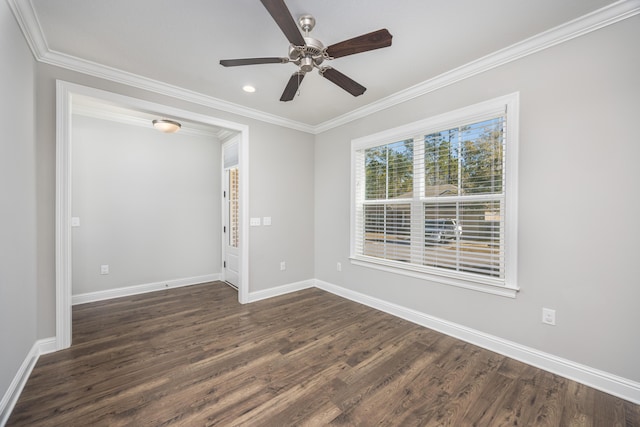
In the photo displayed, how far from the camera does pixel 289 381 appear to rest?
1959 mm

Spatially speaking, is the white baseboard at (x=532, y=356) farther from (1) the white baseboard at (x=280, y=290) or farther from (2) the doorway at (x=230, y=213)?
(2) the doorway at (x=230, y=213)

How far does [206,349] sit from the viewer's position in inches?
94.7

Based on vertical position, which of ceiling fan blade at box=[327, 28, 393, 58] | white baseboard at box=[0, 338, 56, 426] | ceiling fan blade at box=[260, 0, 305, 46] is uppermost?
ceiling fan blade at box=[327, 28, 393, 58]

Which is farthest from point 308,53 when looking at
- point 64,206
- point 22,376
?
point 22,376

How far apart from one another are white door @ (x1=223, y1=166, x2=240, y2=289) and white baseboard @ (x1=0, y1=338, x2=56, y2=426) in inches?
89.8

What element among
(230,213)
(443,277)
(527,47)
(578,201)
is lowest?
(443,277)

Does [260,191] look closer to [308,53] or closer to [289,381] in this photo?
Answer: [308,53]

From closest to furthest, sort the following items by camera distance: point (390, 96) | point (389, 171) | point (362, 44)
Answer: point (362, 44) < point (390, 96) < point (389, 171)

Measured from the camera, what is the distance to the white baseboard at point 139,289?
11.6 feet

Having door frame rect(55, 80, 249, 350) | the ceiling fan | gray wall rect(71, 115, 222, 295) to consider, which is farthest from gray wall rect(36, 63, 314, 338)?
the ceiling fan

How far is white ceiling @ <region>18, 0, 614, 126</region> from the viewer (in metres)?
1.78

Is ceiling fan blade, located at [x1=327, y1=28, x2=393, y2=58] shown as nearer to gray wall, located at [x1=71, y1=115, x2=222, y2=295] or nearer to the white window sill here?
the white window sill

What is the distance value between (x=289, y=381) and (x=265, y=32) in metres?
2.72

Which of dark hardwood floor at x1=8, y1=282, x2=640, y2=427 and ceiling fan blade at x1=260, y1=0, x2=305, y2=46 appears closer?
ceiling fan blade at x1=260, y1=0, x2=305, y2=46
